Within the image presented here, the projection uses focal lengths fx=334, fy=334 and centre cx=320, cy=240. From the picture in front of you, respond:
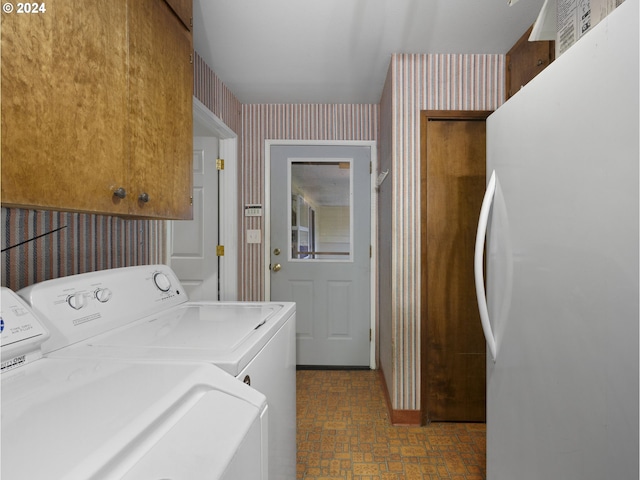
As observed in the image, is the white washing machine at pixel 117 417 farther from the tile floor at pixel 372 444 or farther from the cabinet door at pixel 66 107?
the tile floor at pixel 372 444

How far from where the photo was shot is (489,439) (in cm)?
141

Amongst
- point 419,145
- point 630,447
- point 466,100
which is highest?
point 466,100

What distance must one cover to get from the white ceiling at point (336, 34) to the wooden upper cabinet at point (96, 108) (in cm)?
58

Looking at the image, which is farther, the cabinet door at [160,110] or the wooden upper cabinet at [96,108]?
the cabinet door at [160,110]

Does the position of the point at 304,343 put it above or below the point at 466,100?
below

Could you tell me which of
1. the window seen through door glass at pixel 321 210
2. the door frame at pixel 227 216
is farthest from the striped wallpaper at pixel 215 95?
the window seen through door glass at pixel 321 210

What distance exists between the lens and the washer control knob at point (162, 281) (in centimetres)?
141

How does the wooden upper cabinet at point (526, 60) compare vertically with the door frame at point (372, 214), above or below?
above

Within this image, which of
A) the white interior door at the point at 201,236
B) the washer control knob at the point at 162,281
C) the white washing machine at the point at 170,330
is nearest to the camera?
the white washing machine at the point at 170,330

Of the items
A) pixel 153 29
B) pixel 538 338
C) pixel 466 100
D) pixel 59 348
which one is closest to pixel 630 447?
pixel 538 338

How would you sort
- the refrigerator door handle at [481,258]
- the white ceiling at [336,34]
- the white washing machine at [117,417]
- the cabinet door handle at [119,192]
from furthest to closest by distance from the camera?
the white ceiling at [336,34]
the refrigerator door handle at [481,258]
the cabinet door handle at [119,192]
the white washing machine at [117,417]

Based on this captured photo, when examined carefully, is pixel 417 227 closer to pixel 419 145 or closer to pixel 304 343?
pixel 419 145

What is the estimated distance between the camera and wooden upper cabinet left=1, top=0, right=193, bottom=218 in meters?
0.72

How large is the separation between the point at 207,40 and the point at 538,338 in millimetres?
2237
